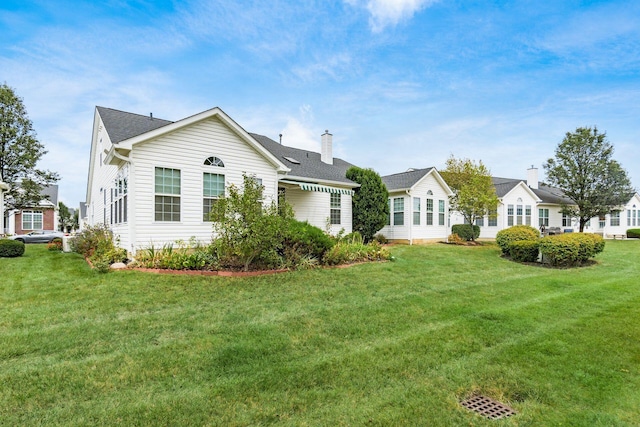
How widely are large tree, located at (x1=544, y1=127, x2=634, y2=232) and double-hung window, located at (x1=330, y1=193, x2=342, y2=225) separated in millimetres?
23533

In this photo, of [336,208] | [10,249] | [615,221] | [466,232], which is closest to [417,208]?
[466,232]

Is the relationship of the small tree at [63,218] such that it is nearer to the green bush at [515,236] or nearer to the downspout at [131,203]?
the downspout at [131,203]

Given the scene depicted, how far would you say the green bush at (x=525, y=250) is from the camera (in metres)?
14.3

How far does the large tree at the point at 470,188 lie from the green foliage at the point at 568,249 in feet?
24.4

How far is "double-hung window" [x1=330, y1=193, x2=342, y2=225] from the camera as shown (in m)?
19.2

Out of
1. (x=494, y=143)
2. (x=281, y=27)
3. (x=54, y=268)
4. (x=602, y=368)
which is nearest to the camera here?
(x=602, y=368)

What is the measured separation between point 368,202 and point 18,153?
2381 centimetres

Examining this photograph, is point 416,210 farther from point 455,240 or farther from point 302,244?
point 302,244

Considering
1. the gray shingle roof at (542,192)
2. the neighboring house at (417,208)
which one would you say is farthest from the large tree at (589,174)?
the neighboring house at (417,208)

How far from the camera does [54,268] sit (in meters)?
11.0

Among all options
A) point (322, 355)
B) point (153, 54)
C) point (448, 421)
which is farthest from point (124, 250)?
point (448, 421)

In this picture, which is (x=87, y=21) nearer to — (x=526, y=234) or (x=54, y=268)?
(x=54, y=268)

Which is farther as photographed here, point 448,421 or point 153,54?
point 153,54

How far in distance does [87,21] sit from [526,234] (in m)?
19.2
